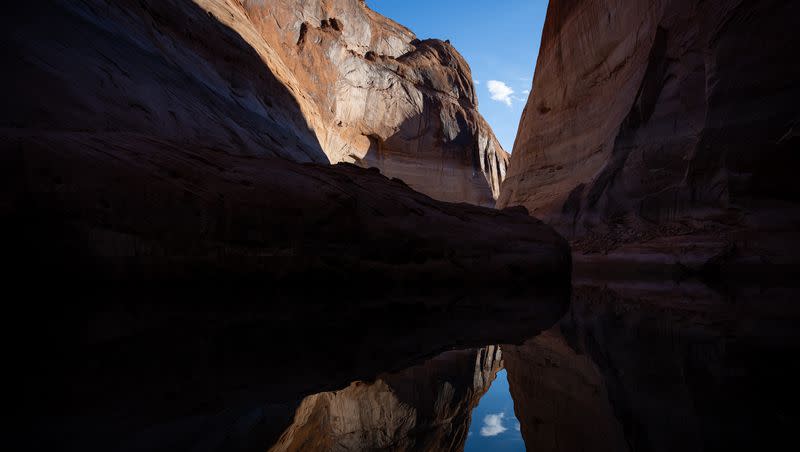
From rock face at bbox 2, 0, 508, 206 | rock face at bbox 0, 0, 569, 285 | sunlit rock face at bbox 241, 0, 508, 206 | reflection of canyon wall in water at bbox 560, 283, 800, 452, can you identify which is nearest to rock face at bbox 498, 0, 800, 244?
rock face at bbox 0, 0, 569, 285

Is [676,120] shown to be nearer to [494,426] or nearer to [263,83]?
[494,426]

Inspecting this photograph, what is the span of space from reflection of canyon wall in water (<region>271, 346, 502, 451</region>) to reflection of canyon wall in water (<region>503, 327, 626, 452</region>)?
0.38 ft

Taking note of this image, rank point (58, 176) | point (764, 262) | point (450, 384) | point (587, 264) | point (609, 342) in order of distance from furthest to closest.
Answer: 1. point (587, 264)
2. point (764, 262)
3. point (58, 176)
4. point (609, 342)
5. point (450, 384)

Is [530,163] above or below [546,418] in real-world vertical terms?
above

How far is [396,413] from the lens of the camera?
984 millimetres

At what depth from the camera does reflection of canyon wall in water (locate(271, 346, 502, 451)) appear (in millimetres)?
854

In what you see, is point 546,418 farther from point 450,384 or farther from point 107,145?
point 107,145

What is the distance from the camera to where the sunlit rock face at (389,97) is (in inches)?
579

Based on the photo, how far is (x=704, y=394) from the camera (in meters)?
1.01

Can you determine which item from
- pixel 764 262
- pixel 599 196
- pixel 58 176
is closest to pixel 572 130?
pixel 599 196

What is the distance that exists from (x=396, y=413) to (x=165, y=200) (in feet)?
7.72

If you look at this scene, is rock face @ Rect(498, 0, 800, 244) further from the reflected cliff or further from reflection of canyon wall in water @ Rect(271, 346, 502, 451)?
reflection of canyon wall in water @ Rect(271, 346, 502, 451)

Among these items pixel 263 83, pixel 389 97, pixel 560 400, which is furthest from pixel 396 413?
pixel 389 97

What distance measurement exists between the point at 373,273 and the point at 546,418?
234 centimetres
